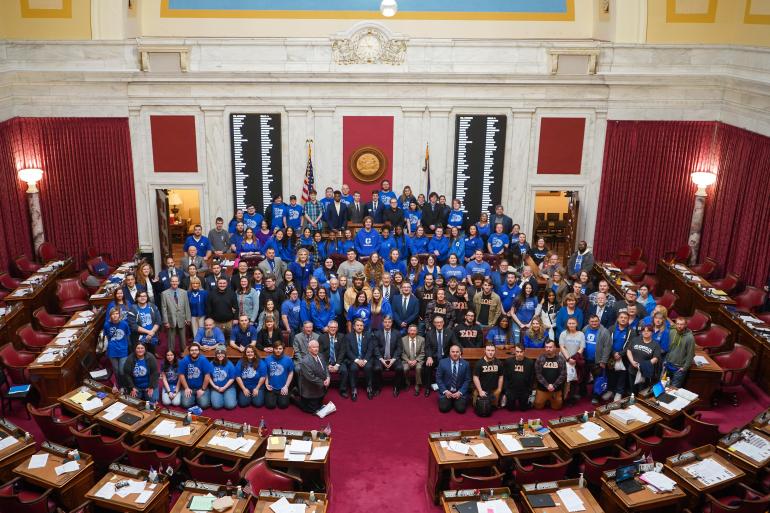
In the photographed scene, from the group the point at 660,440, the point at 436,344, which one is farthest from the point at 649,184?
the point at 660,440

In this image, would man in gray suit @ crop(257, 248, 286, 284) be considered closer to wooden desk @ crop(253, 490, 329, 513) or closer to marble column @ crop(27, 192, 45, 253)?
wooden desk @ crop(253, 490, 329, 513)

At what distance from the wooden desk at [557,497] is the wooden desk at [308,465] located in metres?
2.41

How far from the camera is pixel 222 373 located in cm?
1095

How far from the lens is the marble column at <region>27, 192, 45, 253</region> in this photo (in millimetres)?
15539

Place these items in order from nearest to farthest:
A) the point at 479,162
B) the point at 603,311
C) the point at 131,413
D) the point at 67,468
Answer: the point at 67,468, the point at 131,413, the point at 603,311, the point at 479,162

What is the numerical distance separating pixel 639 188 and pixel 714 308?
3.69 meters

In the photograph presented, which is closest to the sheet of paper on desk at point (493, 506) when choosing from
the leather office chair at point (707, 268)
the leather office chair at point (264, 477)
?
the leather office chair at point (264, 477)

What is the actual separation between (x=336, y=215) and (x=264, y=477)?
7.23 m

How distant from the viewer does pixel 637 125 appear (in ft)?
51.5

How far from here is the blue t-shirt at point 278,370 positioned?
11.1m

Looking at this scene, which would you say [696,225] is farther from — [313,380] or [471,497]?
[471,497]

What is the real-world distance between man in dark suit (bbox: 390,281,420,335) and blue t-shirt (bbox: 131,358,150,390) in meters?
4.05

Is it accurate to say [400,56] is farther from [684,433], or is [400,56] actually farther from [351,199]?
[684,433]

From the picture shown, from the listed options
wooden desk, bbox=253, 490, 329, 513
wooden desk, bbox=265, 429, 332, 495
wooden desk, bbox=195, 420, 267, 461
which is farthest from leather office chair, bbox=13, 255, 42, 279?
wooden desk, bbox=253, 490, 329, 513
